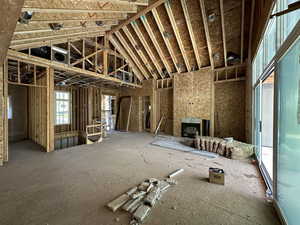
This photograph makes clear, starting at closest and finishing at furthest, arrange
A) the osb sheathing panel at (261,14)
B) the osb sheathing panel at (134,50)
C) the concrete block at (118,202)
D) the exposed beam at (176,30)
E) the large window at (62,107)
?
the concrete block at (118,202)
the osb sheathing panel at (261,14)
the exposed beam at (176,30)
the osb sheathing panel at (134,50)
the large window at (62,107)

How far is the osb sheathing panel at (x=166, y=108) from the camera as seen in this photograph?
8.64 m

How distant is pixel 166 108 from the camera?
28.9 ft

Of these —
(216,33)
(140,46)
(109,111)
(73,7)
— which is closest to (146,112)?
(109,111)

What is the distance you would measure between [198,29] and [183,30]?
635 millimetres

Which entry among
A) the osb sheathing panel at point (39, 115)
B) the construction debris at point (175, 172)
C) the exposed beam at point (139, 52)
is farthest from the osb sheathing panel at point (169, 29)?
the construction debris at point (175, 172)

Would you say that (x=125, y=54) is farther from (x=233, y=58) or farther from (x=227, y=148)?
(x=227, y=148)

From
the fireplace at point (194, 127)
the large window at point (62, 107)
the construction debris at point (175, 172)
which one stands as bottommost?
the construction debris at point (175, 172)

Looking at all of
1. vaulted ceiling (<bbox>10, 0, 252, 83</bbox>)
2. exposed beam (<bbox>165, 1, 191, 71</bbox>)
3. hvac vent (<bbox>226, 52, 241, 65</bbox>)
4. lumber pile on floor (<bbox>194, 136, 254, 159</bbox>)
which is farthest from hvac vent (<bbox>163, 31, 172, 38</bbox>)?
lumber pile on floor (<bbox>194, 136, 254, 159</bbox>)

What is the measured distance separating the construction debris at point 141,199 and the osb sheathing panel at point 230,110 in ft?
17.4

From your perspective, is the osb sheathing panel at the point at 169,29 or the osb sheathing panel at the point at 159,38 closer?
the osb sheathing panel at the point at 169,29

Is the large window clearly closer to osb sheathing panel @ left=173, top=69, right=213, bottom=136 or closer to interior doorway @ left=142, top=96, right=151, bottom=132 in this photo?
interior doorway @ left=142, top=96, right=151, bottom=132

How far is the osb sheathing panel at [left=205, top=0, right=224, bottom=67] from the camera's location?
15.2 feet

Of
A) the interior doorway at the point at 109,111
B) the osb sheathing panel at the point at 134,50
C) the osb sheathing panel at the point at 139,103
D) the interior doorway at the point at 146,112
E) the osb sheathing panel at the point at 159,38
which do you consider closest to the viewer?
the osb sheathing panel at the point at 159,38

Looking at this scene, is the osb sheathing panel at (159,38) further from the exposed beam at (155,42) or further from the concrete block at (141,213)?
the concrete block at (141,213)
